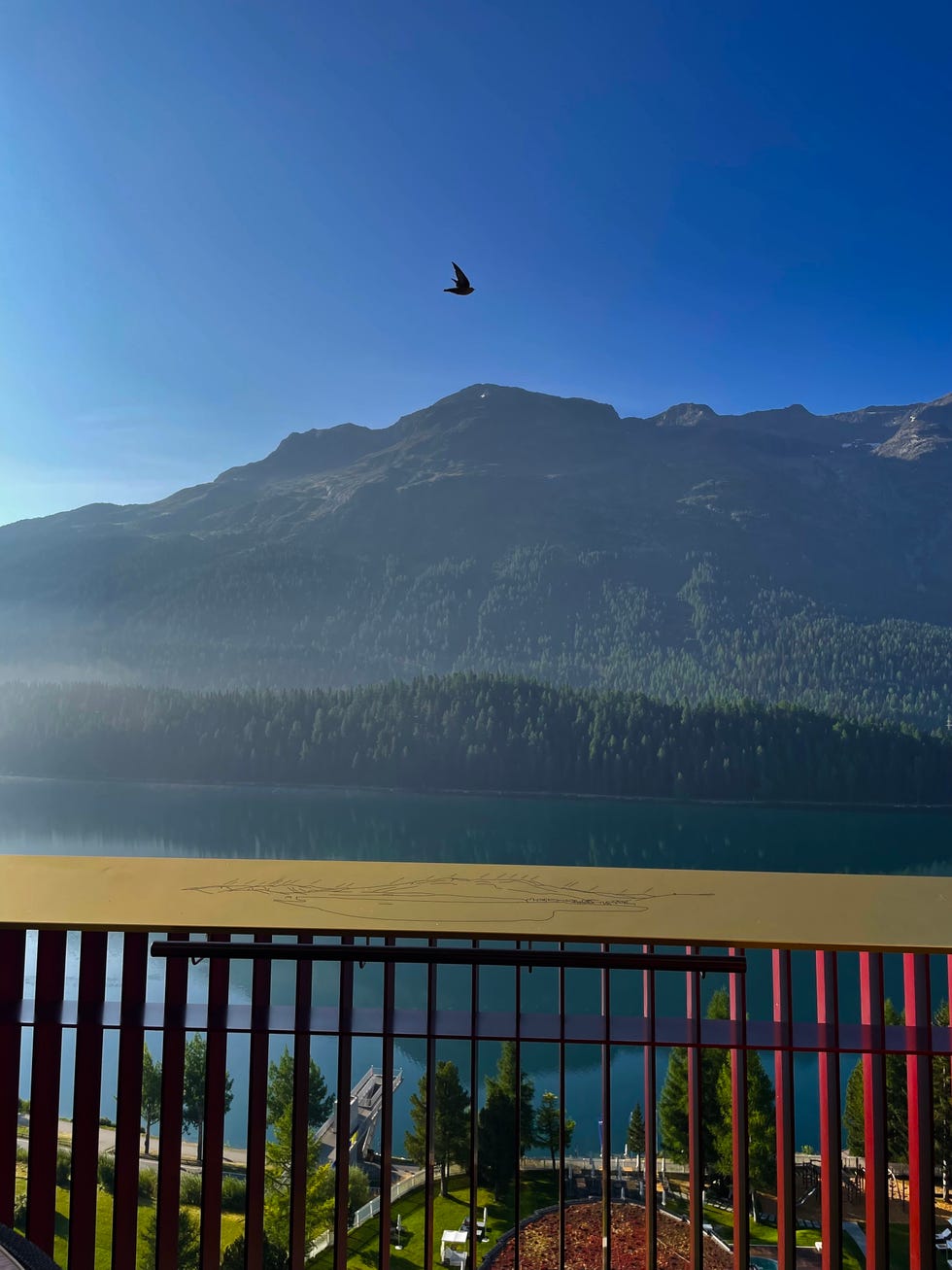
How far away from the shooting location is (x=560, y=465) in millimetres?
41344

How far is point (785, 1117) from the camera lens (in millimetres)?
1499

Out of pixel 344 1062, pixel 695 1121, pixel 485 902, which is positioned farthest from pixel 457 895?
pixel 695 1121

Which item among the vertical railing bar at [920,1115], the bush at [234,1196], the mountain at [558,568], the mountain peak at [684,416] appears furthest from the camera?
the mountain peak at [684,416]

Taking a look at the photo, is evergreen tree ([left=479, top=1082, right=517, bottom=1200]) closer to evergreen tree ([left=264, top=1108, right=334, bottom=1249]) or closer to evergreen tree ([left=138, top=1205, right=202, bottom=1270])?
evergreen tree ([left=264, top=1108, right=334, bottom=1249])

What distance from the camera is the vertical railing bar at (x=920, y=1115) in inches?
55.1

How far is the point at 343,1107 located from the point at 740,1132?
649 mm

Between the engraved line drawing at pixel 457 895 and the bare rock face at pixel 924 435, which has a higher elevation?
the bare rock face at pixel 924 435

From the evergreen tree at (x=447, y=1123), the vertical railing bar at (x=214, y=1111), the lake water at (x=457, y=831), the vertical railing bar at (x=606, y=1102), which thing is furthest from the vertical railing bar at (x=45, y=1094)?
the lake water at (x=457, y=831)

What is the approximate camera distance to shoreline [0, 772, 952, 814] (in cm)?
2900

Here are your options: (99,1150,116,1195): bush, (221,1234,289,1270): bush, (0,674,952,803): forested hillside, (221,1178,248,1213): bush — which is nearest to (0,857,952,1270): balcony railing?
(221,1234,289,1270): bush

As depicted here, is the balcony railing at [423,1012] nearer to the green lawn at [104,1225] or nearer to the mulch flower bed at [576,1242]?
the mulch flower bed at [576,1242]

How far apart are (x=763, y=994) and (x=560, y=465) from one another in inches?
982

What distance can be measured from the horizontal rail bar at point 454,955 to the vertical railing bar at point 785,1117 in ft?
0.59

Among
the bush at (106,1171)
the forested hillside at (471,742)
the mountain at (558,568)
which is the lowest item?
the bush at (106,1171)
